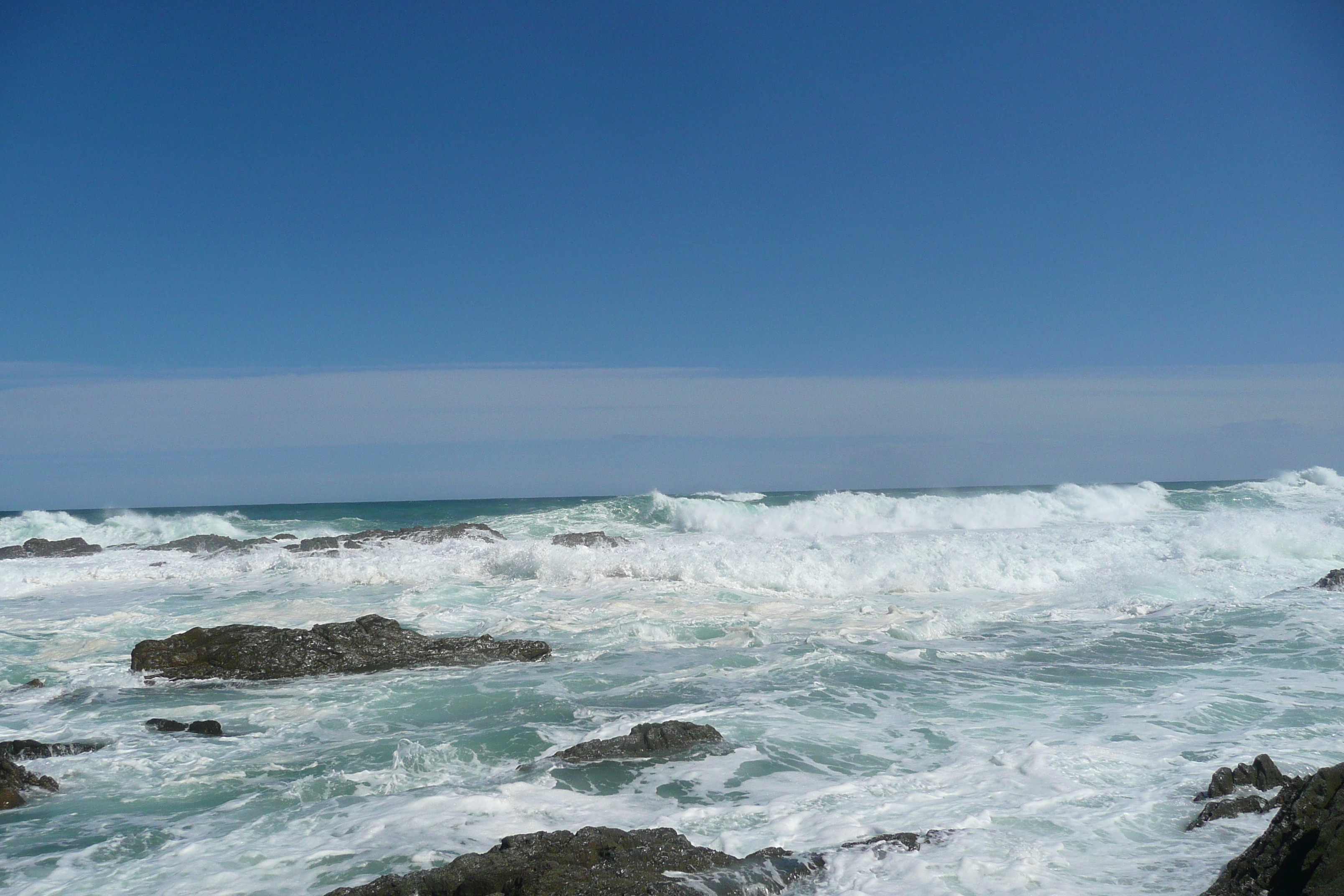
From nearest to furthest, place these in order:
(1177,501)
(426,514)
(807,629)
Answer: (807,629) < (1177,501) < (426,514)

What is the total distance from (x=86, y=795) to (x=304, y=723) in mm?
2077

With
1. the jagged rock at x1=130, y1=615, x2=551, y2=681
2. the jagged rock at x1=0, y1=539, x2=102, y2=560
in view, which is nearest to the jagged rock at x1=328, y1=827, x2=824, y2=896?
the jagged rock at x1=130, y1=615, x2=551, y2=681

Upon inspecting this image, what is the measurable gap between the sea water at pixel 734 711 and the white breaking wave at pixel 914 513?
1250 cm

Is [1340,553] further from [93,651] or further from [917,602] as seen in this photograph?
[93,651]

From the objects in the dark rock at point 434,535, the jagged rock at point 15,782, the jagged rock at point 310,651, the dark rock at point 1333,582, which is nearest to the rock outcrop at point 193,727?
the jagged rock at point 15,782

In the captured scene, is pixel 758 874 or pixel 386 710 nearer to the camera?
pixel 758 874

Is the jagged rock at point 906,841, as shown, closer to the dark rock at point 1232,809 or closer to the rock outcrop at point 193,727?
the dark rock at point 1232,809

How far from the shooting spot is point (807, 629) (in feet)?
41.4

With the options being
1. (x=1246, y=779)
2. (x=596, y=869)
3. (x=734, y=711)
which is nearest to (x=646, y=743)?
(x=734, y=711)

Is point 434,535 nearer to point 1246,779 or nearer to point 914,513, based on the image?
point 914,513

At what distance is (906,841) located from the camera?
477 cm

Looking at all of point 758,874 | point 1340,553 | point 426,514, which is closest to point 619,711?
point 758,874

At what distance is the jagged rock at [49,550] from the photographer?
25.5 m

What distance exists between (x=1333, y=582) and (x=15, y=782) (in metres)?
18.6
